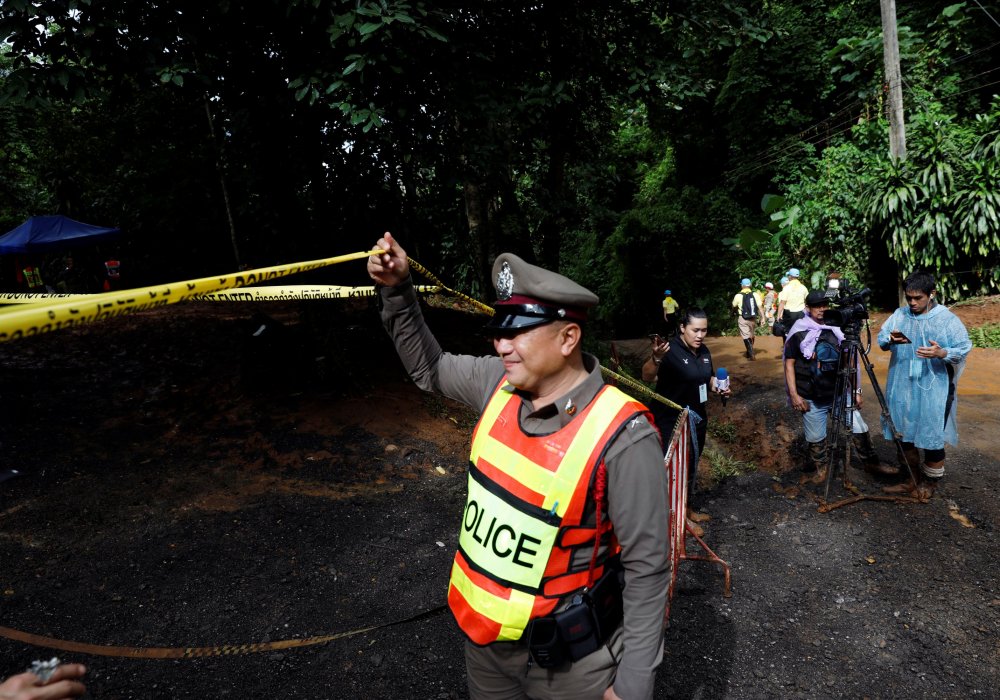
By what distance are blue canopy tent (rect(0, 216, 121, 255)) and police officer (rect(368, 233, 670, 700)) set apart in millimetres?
15497

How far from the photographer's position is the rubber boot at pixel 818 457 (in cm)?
593

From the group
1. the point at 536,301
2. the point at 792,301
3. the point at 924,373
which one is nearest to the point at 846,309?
the point at 924,373

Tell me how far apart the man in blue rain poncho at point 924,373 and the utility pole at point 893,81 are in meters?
10.5

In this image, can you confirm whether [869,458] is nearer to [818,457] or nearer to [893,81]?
[818,457]

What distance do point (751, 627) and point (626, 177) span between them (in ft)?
76.2

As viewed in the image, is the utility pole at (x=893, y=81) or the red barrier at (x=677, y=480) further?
the utility pole at (x=893, y=81)

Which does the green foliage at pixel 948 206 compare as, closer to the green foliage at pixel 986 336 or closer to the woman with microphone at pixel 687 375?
the green foliage at pixel 986 336

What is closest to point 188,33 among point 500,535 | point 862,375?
point 500,535

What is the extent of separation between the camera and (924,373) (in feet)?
17.2

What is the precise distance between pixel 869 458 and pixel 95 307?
663cm

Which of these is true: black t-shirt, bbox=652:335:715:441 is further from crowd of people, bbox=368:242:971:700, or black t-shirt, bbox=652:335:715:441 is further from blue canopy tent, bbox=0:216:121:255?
blue canopy tent, bbox=0:216:121:255

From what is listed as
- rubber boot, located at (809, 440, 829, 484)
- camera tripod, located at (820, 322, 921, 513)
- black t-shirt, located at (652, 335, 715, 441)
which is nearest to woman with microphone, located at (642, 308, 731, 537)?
black t-shirt, located at (652, 335, 715, 441)

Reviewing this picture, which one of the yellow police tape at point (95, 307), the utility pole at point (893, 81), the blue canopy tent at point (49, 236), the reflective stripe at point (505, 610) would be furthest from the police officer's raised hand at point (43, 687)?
the utility pole at point (893, 81)

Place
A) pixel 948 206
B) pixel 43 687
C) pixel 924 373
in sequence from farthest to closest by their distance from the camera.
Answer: pixel 948 206, pixel 924 373, pixel 43 687
